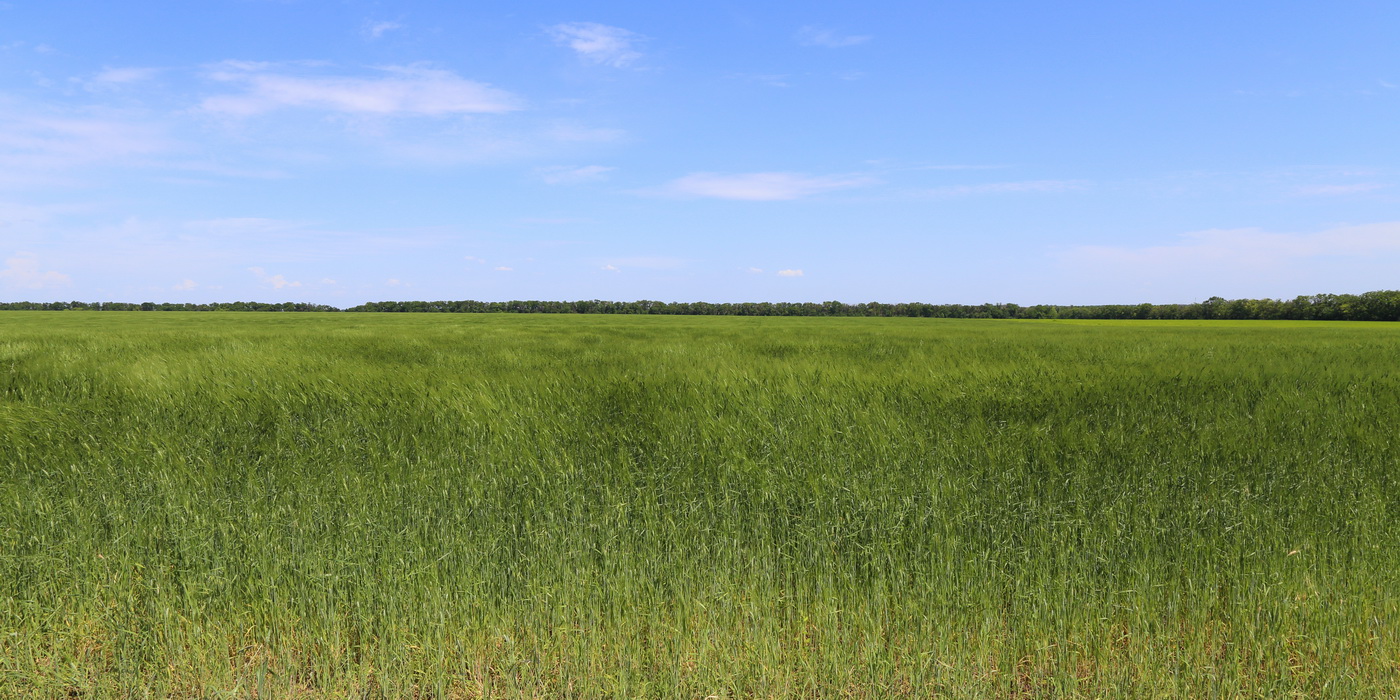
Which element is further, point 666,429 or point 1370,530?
point 666,429

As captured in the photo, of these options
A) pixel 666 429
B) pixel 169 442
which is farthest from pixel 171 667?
pixel 666 429

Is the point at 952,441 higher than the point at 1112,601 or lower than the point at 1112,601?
higher

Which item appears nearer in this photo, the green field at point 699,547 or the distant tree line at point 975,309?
the green field at point 699,547

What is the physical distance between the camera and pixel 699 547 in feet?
13.3

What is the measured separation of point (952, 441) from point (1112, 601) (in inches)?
71.1

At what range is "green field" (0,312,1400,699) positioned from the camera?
3.23 meters

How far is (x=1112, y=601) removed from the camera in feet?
11.6

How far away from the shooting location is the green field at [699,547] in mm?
3230

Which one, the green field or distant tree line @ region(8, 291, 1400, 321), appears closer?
the green field

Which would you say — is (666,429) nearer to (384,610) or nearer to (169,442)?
(384,610)

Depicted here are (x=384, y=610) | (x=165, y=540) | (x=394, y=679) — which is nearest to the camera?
(x=394, y=679)

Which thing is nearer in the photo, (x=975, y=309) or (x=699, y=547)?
(x=699, y=547)

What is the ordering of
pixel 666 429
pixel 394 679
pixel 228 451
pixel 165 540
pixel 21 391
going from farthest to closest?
pixel 21 391 → pixel 666 429 → pixel 228 451 → pixel 165 540 → pixel 394 679

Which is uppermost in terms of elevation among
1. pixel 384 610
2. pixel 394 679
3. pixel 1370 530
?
pixel 1370 530
